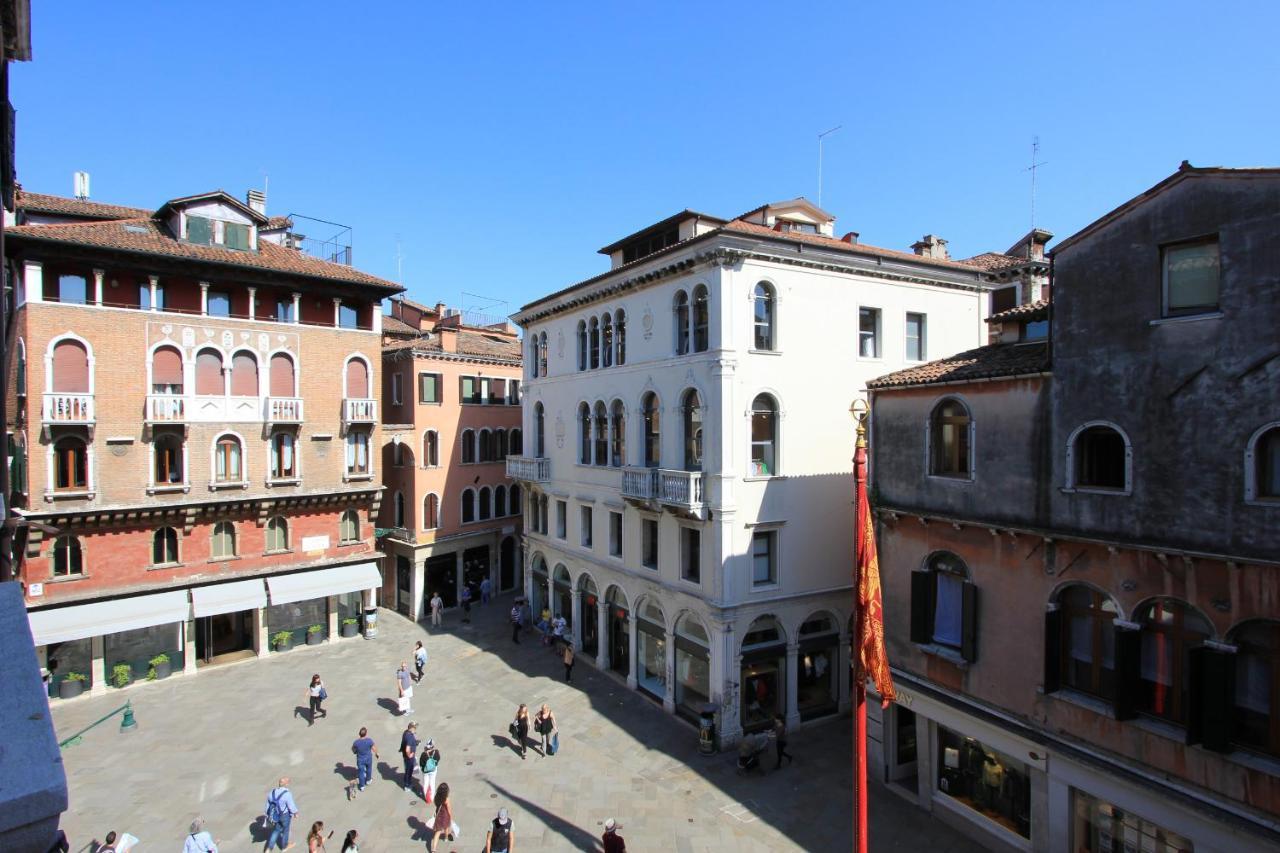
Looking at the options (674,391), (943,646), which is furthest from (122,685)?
(943,646)

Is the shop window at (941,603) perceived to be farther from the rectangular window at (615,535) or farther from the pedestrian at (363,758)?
the pedestrian at (363,758)

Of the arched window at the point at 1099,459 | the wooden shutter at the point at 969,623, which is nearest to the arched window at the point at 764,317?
the wooden shutter at the point at 969,623

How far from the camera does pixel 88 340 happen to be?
24297 mm

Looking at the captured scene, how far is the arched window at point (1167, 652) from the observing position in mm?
11891

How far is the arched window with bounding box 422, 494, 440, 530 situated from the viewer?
3425 centimetres

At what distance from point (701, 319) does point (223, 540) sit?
20587 mm

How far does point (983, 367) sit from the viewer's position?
15.4 metres

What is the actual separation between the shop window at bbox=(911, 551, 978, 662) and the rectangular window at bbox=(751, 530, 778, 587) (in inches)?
212

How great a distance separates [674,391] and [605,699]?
1077cm

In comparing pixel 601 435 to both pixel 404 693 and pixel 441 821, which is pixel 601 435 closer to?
pixel 404 693

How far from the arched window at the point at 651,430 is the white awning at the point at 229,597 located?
16.4 metres

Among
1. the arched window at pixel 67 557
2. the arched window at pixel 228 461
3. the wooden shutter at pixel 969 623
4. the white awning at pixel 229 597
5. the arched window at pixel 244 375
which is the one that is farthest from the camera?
the arched window at pixel 244 375

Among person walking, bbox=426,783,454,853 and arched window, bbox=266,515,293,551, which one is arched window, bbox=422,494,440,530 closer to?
arched window, bbox=266,515,293,551

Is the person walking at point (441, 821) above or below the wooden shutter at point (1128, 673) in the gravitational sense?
below
